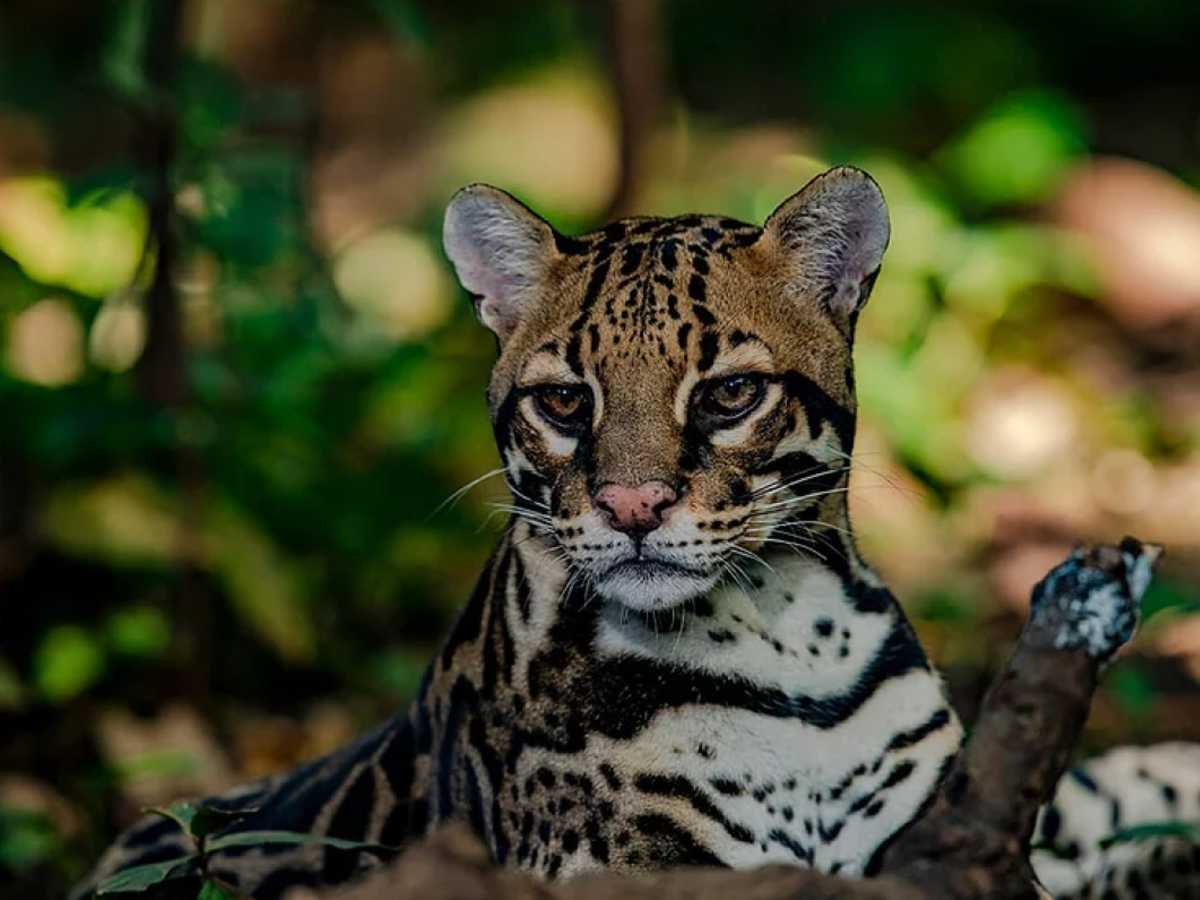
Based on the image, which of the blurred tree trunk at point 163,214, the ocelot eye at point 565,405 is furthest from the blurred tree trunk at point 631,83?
the ocelot eye at point 565,405

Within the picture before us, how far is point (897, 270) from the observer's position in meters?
11.0

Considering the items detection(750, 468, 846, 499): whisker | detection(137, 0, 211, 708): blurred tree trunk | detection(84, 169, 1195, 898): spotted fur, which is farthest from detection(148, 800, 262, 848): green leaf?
detection(137, 0, 211, 708): blurred tree trunk

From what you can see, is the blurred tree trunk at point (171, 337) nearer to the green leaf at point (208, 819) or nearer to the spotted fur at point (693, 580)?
the spotted fur at point (693, 580)

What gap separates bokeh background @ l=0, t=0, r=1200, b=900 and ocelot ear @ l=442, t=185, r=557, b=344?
978 mm

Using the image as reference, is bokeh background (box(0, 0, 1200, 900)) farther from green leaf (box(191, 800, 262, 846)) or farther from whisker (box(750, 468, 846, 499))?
green leaf (box(191, 800, 262, 846))

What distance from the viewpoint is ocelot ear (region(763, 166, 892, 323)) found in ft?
15.8

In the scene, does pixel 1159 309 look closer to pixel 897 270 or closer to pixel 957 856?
pixel 897 270

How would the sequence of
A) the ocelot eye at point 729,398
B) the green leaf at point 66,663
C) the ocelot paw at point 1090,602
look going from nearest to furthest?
the ocelot paw at point 1090,602
the ocelot eye at point 729,398
the green leaf at point 66,663

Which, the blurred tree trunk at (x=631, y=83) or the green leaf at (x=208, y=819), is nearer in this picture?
the green leaf at (x=208, y=819)

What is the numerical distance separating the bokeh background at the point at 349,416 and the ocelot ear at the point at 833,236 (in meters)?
0.55

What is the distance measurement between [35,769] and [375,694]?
1522 millimetres

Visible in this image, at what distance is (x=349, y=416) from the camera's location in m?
9.83

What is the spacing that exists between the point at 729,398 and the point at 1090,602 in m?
1.41

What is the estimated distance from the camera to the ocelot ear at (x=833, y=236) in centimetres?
483
